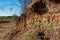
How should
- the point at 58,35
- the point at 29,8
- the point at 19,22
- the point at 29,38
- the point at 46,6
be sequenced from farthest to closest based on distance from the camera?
the point at 19,22
the point at 29,8
the point at 46,6
the point at 29,38
the point at 58,35

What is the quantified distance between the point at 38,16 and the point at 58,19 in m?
1.20

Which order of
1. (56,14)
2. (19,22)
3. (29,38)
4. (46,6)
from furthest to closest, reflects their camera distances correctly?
1. (19,22)
2. (46,6)
3. (56,14)
4. (29,38)

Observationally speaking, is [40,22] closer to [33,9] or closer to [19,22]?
[33,9]

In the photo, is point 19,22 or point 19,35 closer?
point 19,35

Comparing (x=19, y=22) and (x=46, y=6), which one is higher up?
(x=46, y=6)

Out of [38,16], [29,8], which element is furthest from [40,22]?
[29,8]

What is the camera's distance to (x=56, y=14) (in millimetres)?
8125

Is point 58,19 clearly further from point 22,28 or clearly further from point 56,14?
point 22,28

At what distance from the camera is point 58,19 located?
7.87 m

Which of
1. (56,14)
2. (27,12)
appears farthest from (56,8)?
Result: (27,12)

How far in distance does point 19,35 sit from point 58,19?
175 cm

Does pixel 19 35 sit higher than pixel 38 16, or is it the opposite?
pixel 38 16

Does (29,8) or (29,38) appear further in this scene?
(29,8)

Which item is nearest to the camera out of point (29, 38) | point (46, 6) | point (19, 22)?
point (29, 38)
